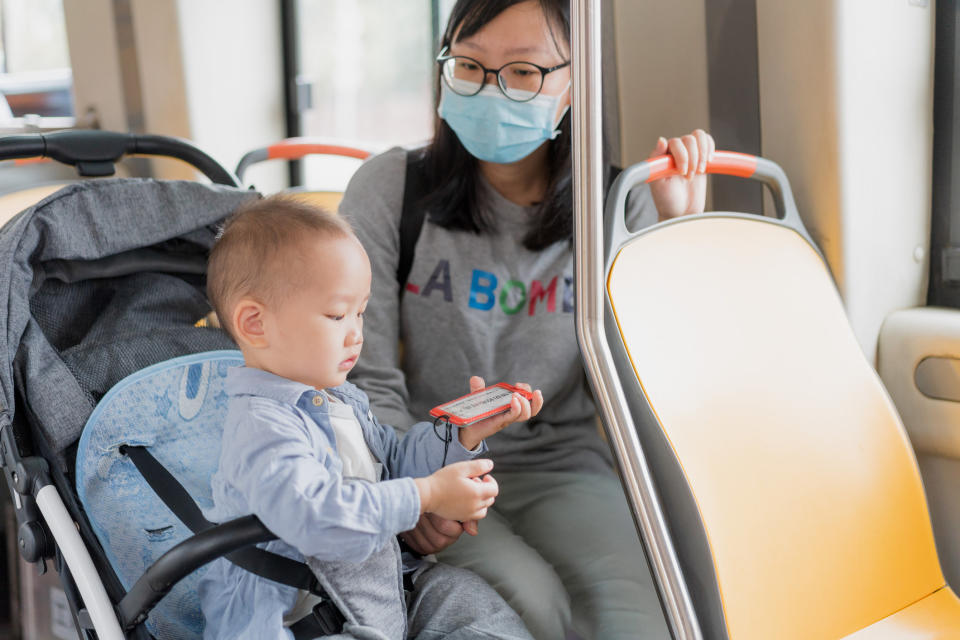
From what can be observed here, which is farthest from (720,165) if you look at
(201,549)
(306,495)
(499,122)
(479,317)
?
(201,549)

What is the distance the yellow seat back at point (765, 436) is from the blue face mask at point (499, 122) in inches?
11.1

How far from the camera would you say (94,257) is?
1304 millimetres

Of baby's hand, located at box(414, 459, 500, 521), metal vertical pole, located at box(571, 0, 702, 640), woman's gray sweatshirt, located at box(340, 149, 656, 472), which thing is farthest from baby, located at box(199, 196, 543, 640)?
woman's gray sweatshirt, located at box(340, 149, 656, 472)

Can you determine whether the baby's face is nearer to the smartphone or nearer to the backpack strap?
the smartphone

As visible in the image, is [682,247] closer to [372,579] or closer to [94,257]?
[372,579]

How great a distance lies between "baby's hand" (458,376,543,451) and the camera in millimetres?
1073

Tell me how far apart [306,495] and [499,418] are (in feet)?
0.92

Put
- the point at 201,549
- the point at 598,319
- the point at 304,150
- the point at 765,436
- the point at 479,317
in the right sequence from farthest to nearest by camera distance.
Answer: the point at 304,150
the point at 479,317
the point at 765,436
the point at 598,319
the point at 201,549

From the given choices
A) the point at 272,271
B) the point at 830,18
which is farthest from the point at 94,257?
the point at 830,18

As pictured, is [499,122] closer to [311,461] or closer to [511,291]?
[511,291]

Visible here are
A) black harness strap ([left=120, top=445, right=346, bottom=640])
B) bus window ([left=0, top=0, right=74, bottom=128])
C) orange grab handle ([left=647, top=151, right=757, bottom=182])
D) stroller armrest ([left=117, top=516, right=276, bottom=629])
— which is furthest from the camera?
bus window ([left=0, top=0, right=74, bottom=128])

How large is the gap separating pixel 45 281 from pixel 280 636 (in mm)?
678

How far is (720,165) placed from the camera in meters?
1.34

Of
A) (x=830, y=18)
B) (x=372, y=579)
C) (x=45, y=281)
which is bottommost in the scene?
(x=372, y=579)
